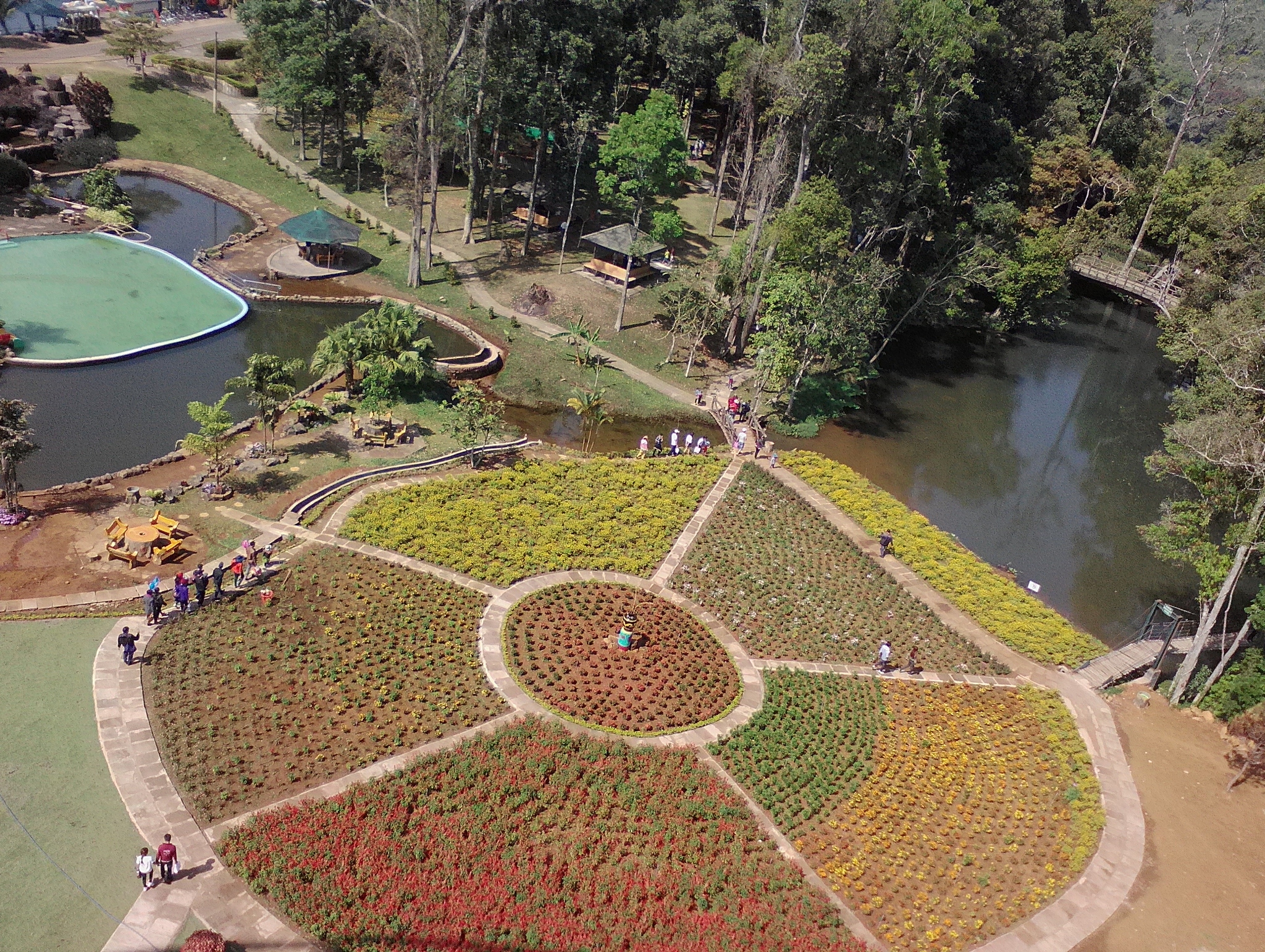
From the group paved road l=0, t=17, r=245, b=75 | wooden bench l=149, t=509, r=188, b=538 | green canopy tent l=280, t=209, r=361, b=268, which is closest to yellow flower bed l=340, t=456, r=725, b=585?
wooden bench l=149, t=509, r=188, b=538

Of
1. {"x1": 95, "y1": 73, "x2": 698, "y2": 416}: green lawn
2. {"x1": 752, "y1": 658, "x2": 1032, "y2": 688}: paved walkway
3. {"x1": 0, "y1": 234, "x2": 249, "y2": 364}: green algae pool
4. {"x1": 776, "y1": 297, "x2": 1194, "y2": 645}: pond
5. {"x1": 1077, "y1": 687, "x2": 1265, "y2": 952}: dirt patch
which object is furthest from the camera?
{"x1": 95, "y1": 73, "x2": 698, "y2": 416}: green lawn

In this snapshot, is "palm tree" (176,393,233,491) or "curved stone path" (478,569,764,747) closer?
"curved stone path" (478,569,764,747)

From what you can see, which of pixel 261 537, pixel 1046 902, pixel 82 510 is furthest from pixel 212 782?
pixel 1046 902

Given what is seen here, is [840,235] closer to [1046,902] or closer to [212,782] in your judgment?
[1046,902]

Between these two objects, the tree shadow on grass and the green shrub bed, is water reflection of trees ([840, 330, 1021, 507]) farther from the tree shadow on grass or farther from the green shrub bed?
the tree shadow on grass

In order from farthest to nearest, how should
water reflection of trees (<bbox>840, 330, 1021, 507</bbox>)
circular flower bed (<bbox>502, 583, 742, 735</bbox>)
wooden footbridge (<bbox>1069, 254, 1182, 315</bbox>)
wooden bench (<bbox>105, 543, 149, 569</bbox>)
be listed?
wooden footbridge (<bbox>1069, 254, 1182, 315</bbox>) → water reflection of trees (<bbox>840, 330, 1021, 507</bbox>) → wooden bench (<bbox>105, 543, 149, 569</bbox>) → circular flower bed (<bbox>502, 583, 742, 735</bbox>)

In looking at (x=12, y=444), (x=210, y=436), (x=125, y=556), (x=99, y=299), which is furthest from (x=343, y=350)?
(x=99, y=299)

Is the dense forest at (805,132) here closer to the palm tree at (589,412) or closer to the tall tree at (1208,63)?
the tall tree at (1208,63)

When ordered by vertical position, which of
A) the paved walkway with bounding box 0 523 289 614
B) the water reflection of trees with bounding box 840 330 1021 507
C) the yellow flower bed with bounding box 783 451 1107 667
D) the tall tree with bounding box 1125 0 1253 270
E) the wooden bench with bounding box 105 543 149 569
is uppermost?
the tall tree with bounding box 1125 0 1253 270
